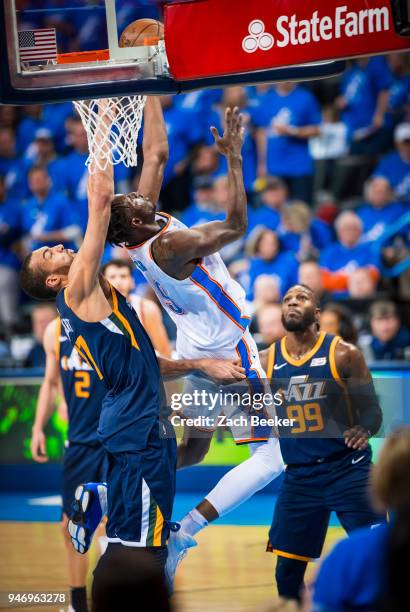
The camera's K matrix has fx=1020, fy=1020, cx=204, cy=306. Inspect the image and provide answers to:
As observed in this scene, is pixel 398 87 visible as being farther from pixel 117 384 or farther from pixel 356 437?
pixel 117 384

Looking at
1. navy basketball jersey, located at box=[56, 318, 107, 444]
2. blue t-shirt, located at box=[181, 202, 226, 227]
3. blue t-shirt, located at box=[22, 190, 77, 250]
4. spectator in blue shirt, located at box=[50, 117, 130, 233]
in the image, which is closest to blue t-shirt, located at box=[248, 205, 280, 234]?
blue t-shirt, located at box=[181, 202, 226, 227]

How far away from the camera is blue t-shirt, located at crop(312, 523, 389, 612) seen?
325 centimetres

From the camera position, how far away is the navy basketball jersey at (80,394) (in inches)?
285

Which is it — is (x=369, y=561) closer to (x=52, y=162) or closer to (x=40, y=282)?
(x=40, y=282)

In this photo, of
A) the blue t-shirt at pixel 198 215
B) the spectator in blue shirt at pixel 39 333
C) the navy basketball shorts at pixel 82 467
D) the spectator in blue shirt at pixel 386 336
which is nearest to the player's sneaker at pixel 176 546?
the navy basketball shorts at pixel 82 467

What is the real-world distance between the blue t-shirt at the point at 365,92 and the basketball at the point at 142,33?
7.28 m

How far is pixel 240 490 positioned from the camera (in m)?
6.02

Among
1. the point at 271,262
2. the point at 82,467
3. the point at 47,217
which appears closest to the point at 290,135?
the point at 271,262

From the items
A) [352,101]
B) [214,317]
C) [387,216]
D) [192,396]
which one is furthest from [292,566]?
[352,101]

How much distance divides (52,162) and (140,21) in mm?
7810

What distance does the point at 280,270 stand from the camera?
10914mm

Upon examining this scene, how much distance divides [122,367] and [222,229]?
95 centimetres

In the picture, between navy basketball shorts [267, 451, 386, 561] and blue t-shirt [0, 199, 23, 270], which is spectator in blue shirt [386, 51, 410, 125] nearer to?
blue t-shirt [0, 199, 23, 270]

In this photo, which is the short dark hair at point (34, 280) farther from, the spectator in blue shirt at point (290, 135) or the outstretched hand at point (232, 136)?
the spectator in blue shirt at point (290, 135)
